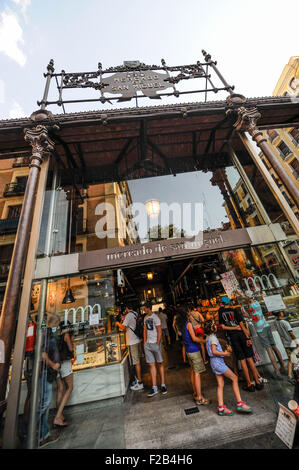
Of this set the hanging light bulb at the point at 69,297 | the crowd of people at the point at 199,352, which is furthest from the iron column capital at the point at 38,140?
the crowd of people at the point at 199,352

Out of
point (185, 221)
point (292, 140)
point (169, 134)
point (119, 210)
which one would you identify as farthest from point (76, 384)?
point (292, 140)

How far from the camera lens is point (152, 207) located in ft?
21.5

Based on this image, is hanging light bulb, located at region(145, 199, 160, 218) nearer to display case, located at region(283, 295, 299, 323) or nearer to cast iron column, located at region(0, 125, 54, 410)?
cast iron column, located at region(0, 125, 54, 410)

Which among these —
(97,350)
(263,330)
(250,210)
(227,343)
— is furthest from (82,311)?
(250,210)

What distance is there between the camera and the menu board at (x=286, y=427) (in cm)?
252

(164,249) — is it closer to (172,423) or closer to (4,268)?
(172,423)

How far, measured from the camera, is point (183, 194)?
6.76m

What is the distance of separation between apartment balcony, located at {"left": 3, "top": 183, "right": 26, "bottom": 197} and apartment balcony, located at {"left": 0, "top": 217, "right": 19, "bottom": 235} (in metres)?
0.81

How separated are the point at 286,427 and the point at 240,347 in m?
1.74

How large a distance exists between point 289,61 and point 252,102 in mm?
18895

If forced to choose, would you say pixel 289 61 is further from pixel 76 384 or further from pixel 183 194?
pixel 76 384

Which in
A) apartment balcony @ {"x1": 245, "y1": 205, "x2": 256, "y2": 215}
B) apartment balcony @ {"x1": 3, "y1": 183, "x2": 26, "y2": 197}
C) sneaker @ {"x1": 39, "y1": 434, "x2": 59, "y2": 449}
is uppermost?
apartment balcony @ {"x1": 3, "y1": 183, "x2": 26, "y2": 197}

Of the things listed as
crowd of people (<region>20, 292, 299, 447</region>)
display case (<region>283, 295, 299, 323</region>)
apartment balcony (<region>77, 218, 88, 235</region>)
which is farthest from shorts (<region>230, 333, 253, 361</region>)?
apartment balcony (<region>77, 218, 88, 235</region>)

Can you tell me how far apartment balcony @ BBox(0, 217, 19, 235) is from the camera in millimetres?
5191
